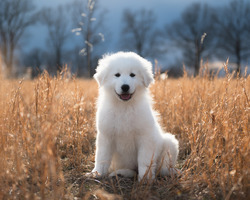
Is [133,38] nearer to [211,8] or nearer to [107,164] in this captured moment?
[211,8]

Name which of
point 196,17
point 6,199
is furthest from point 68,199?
point 196,17

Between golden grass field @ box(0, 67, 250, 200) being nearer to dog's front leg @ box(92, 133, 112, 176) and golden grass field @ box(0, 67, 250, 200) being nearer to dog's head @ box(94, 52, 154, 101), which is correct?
dog's front leg @ box(92, 133, 112, 176)

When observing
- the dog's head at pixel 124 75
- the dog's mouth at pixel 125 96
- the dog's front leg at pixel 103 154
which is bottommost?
the dog's front leg at pixel 103 154

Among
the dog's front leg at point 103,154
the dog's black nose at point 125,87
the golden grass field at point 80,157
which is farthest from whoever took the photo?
the dog's front leg at point 103,154

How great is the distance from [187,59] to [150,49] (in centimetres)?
573

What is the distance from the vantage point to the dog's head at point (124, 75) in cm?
255

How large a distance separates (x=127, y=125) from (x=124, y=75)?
55cm

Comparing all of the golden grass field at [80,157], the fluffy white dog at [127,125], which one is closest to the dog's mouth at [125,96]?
the fluffy white dog at [127,125]

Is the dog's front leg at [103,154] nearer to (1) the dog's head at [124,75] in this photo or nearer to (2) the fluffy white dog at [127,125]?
(2) the fluffy white dog at [127,125]

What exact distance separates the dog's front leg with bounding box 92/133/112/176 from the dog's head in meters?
0.51

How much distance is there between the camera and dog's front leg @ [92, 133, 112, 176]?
2.66m

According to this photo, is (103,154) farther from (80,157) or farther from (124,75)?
(124,75)

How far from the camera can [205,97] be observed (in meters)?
3.74

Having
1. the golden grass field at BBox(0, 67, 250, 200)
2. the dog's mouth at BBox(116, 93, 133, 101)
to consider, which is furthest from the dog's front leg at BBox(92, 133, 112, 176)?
the dog's mouth at BBox(116, 93, 133, 101)
